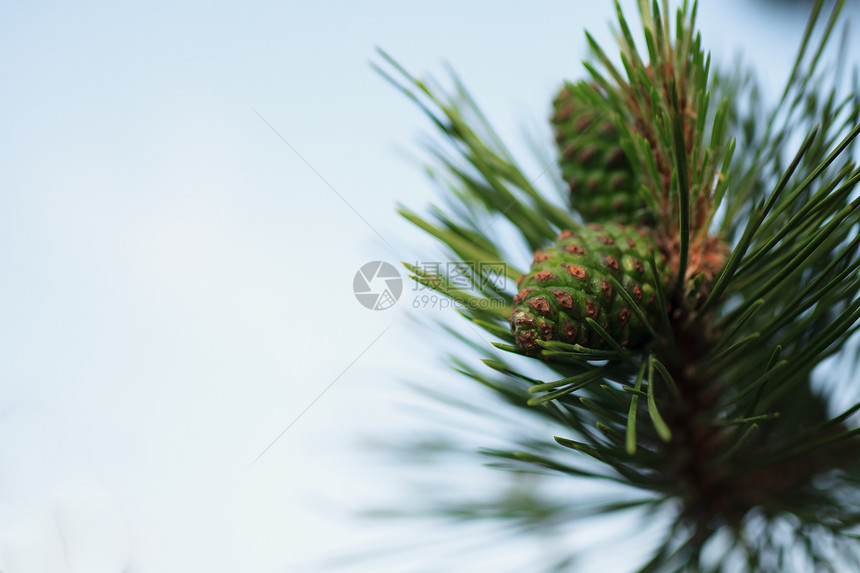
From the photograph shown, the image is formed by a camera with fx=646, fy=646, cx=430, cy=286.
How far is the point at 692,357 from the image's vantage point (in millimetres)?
396

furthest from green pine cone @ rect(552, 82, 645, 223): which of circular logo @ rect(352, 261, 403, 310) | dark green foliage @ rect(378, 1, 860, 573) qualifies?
circular logo @ rect(352, 261, 403, 310)

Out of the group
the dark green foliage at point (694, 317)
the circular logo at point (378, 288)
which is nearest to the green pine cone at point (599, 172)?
the dark green foliage at point (694, 317)

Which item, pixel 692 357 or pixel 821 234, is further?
pixel 692 357

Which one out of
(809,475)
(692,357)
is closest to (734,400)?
(692,357)

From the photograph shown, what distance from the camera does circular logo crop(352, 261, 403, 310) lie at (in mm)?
448

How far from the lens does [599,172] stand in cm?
42

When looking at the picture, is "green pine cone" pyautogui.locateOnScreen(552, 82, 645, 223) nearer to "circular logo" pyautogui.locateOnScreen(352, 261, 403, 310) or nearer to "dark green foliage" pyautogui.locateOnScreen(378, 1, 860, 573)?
"dark green foliage" pyautogui.locateOnScreen(378, 1, 860, 573)

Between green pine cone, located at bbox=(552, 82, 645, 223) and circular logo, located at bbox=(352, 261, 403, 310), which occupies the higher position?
circular logo, located at bbox=(352, 261, 403, 310)

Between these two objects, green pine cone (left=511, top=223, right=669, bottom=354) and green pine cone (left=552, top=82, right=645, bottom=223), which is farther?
green pine cone (left=552, top=82, right=645, bottom=223)

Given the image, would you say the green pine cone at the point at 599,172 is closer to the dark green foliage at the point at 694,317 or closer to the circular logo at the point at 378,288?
the dark green foliage at the point at 694,317

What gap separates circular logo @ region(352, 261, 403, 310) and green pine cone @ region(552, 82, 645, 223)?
137 mm

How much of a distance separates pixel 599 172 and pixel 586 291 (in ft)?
0.44

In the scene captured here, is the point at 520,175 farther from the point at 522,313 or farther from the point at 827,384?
the point at 827,384

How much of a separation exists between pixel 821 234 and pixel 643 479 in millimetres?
194
